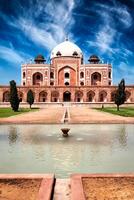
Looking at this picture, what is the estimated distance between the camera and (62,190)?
4.38 metres

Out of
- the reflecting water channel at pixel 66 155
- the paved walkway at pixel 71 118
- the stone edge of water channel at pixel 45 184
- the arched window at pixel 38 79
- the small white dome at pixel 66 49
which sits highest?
the small white dome at pixel 66 49

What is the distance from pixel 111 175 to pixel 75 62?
171ft

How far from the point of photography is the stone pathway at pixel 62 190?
411 centimetres

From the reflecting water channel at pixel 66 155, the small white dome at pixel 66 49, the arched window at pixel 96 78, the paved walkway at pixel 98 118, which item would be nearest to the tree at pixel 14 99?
the paved walkway at pixel 98 118

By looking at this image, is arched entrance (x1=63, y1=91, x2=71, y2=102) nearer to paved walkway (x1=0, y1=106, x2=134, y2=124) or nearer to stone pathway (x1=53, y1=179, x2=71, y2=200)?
paved walkway (x1=0, y1=106, x2=134, y2=124)

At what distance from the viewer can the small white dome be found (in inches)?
2298

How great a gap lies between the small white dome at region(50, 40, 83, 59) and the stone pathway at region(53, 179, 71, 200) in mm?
54137

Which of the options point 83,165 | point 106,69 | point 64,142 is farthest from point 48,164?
point 106,69

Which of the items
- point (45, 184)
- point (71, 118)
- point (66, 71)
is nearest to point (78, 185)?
point (45, 184)

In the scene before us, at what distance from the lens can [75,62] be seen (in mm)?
56438

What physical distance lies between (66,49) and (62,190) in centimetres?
5534

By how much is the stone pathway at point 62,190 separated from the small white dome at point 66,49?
54.1 meters

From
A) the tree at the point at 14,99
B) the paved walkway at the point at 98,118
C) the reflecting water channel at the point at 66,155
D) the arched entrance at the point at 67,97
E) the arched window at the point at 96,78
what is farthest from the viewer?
the arched window at the point at 96,78

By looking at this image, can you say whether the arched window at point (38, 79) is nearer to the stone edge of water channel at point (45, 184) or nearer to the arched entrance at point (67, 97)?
the arched entrance at point (67, 97)
